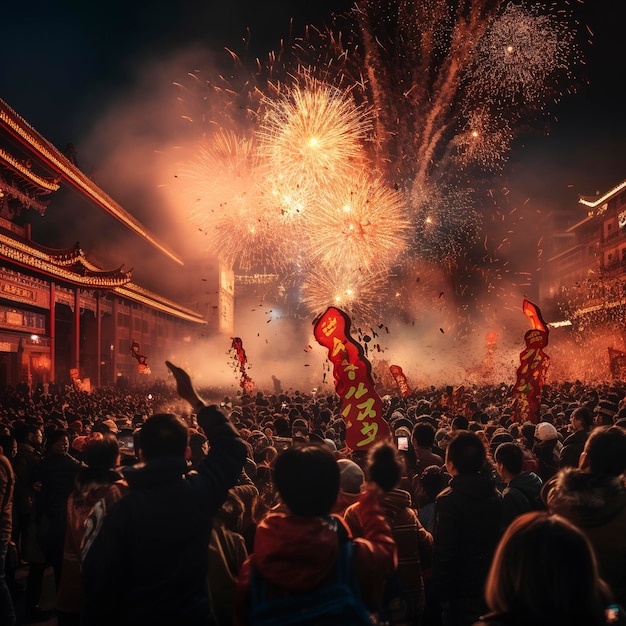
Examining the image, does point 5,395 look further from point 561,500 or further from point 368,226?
point 561,500

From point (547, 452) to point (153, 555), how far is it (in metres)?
4.20

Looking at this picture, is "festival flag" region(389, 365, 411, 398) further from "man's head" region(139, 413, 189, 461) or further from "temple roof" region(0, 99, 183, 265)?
"man's head" region(139, 413, 189, 461)

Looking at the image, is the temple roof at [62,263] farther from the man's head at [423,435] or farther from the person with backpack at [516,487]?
the person with backpack at [516,487]

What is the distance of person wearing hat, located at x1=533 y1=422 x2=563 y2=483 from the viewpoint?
17.7ft

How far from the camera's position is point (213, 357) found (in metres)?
46.4

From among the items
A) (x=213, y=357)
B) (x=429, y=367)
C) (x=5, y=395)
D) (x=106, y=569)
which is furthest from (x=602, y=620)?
(x=213, y=357)

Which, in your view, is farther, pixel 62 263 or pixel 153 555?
pixel 62 263

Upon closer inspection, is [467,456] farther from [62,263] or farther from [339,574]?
[62,263]

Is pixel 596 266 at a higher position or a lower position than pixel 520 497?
higher

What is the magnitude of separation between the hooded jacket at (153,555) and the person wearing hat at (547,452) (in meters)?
3.83

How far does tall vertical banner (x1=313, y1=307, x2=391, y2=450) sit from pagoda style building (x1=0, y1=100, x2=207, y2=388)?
11.9m

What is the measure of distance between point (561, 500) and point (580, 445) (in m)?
2.84

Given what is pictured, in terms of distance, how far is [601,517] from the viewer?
8.49ft

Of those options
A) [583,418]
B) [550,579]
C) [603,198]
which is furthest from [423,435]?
[603,198]
